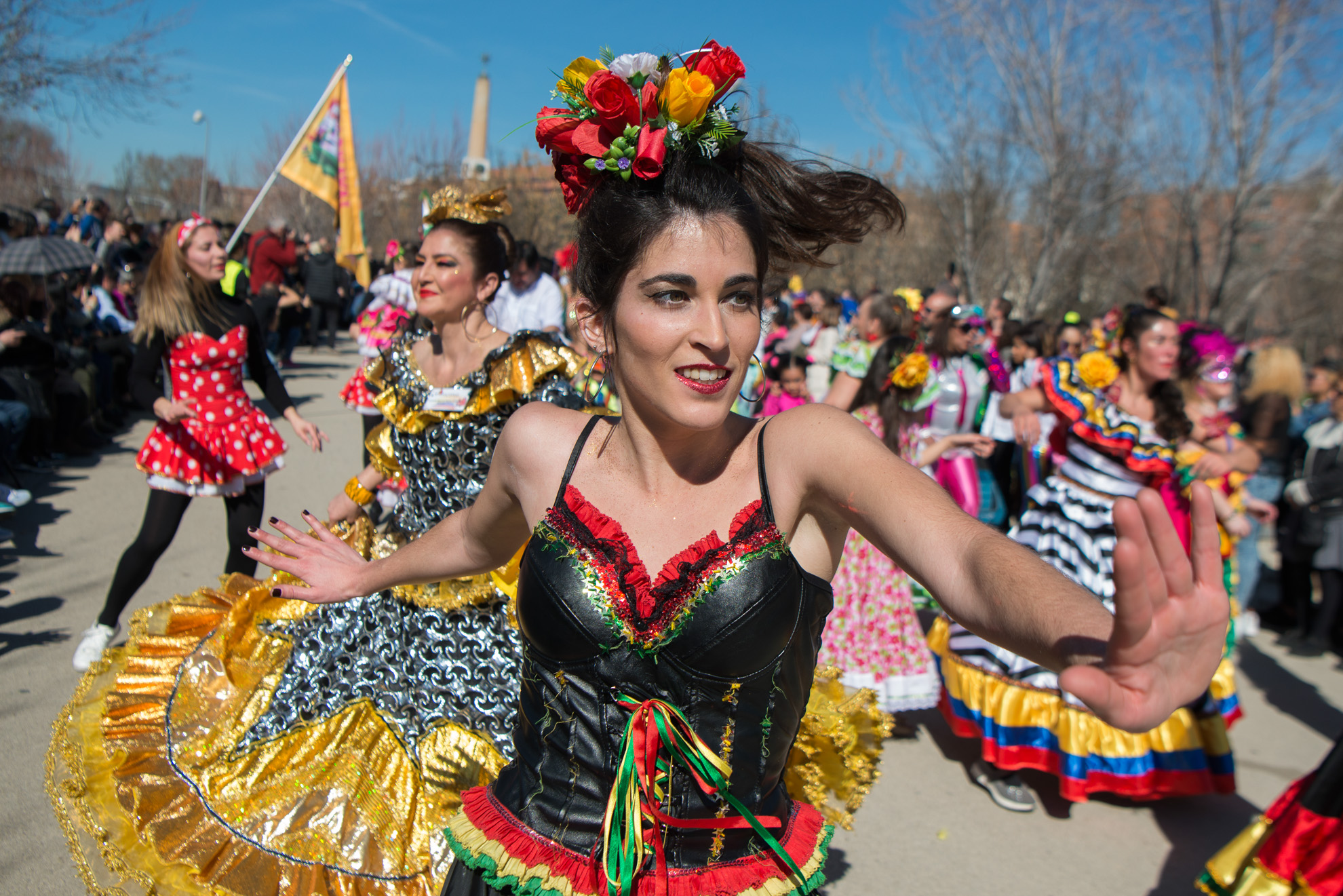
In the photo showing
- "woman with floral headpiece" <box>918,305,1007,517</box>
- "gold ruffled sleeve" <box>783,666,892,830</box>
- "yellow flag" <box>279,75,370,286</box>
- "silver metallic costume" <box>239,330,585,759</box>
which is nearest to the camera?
"gold ruffled sleeve" <box>783,666,892,830</box>

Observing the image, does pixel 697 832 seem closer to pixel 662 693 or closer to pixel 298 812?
pixel 662 693

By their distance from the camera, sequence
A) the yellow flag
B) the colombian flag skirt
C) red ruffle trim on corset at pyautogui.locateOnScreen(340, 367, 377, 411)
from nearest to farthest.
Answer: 1. the colombian flag skirt
2. red ruffle trim on corset at pyautogui.locateOnScreen(340, 367, 377, 411)
3. the yellow flag

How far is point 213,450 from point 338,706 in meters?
1.91

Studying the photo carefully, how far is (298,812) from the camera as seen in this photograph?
254 centimetres

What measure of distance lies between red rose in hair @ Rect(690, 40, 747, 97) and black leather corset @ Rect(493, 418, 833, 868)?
0.86 m

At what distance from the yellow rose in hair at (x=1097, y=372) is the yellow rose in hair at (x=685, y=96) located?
3.17 meters

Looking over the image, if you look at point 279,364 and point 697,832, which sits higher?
point 697,832

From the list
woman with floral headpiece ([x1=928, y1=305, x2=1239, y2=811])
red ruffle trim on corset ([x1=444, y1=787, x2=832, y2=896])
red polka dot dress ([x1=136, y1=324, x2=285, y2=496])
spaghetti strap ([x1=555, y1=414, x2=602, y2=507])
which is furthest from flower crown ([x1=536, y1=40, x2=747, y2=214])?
red polka dot dress ([x1=136, y1=324, x2=285, y2=496])

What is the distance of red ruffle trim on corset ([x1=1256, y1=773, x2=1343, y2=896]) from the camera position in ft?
8.18

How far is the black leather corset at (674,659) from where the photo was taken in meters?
1.48

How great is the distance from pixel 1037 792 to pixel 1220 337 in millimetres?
2362

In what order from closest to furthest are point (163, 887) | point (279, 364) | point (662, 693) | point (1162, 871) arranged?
point (662, 693)
point (163, 887)
point (1162, 871)
point (279, 364)

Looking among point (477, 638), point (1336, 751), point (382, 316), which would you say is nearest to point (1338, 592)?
point (1336, 751)

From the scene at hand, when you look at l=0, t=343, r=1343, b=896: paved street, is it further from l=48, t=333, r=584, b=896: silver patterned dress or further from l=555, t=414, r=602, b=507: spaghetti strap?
l=555, t=414, r=602, b=507: spaghetti strap
